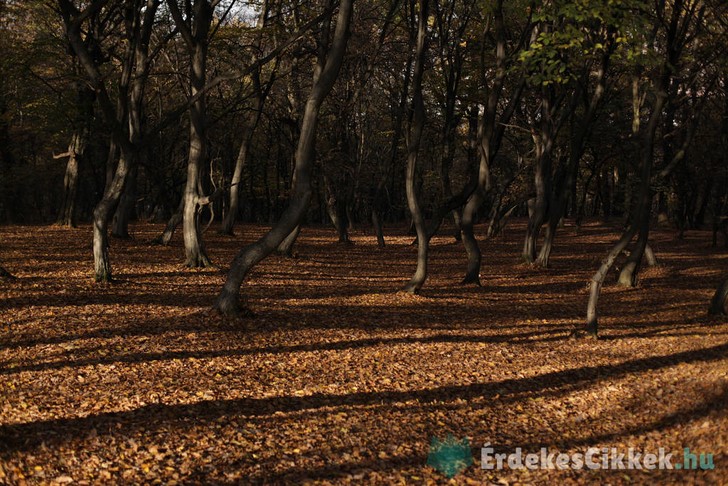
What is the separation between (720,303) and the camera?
13594 mm

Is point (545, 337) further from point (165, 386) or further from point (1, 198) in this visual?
point (1, 198)

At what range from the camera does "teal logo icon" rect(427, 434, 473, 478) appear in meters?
6.16

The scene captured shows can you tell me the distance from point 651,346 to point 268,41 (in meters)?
17.9

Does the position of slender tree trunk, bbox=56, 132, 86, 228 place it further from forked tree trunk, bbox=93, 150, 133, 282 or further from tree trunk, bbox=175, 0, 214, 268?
forked tree trunk, bbox=93, 150, 133, 282

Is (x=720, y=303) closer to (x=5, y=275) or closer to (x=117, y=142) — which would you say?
(x=117, y=142)

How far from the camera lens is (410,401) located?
7812 mm

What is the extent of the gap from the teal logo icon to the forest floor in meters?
0.10

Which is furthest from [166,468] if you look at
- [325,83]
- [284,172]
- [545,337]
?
[284,172]

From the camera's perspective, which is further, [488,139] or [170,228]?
[170,228]

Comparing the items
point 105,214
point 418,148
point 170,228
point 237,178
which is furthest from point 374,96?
point 105,214

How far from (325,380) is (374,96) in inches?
927

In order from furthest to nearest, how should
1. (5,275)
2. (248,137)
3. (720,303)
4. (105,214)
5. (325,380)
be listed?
(248,137)
(720,303)
(105,214)
(5,275)
(325,380)

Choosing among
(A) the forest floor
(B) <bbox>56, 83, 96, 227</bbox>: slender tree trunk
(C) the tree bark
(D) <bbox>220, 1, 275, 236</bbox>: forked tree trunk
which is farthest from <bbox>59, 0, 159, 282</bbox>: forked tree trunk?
(C) the tree bark

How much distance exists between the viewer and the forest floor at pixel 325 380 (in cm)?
598
